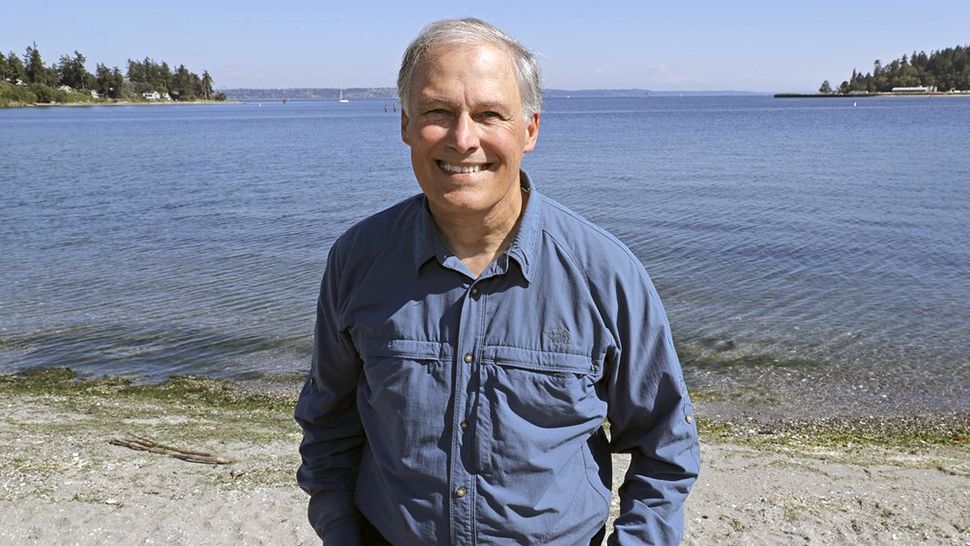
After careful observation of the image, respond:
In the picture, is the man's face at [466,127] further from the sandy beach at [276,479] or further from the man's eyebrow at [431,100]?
the sandy beach at [276,479]

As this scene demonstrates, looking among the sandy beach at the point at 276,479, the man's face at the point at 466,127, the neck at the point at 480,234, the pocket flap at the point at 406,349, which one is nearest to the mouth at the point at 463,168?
the man's face at the point at 466,127

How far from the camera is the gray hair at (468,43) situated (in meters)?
2.39

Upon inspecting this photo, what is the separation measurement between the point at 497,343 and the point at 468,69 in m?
0.77

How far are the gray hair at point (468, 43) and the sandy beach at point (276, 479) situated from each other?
4.55 metres

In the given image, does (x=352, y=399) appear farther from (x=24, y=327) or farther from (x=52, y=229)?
(x=52, y=229)

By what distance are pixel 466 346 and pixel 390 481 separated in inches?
19.2

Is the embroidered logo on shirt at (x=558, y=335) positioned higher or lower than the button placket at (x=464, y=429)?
higher

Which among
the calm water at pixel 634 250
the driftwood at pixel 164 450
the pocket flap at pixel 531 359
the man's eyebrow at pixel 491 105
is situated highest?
the man's eyebrow at pixel 491 105

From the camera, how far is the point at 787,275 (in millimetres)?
18125

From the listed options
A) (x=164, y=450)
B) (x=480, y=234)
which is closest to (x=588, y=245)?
(x=480, y=234)

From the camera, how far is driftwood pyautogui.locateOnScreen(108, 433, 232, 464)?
7.90 m

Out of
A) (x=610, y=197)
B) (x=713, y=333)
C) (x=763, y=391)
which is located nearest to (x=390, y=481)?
(x=763, y=391)

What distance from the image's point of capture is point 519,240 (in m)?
2.43

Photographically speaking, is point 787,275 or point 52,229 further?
point 52,229
